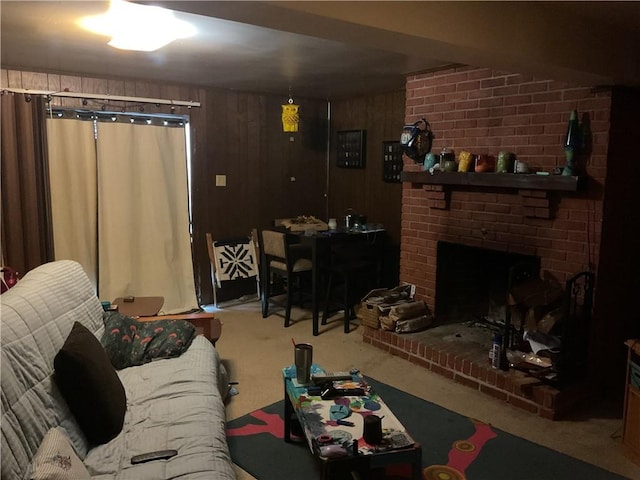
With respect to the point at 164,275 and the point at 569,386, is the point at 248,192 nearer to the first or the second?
the point at 164,275

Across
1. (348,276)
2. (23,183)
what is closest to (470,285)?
(348,276)

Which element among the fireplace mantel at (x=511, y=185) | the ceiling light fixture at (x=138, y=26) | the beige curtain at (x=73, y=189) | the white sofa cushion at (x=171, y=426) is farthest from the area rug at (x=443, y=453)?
the beige curtain at (x=73, y=189)

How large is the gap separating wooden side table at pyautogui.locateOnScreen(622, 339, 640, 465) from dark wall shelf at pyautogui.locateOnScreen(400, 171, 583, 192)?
0.95 metres

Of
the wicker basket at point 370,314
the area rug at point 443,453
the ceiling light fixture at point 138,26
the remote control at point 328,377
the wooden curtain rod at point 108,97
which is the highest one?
the ceiling light fixture at point 138,26

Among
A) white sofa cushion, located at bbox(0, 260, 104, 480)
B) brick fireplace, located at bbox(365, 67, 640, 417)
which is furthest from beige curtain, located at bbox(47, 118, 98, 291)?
brick fireplace, located at bbox(365, 67, 640, 417)

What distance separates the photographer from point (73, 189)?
427 centimetres

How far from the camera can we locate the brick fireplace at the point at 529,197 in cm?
300

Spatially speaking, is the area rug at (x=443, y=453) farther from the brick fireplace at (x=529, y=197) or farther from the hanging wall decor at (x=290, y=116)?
the hanging wall decor at (x=290, y=116)

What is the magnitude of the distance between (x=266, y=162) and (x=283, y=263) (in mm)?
1370

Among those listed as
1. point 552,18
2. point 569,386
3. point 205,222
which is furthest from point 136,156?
point 569,386

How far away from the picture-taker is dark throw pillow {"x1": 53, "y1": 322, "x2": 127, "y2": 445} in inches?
77.1

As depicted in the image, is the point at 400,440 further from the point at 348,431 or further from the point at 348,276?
the point at 348,276

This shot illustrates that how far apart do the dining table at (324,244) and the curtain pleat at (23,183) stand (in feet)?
6.60

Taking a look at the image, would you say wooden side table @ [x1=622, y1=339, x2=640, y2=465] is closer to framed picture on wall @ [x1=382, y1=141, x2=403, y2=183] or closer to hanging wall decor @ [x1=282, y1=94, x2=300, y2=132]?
framed picture on wall @ [x1=382, y1=141, x2=403, y2=183]
